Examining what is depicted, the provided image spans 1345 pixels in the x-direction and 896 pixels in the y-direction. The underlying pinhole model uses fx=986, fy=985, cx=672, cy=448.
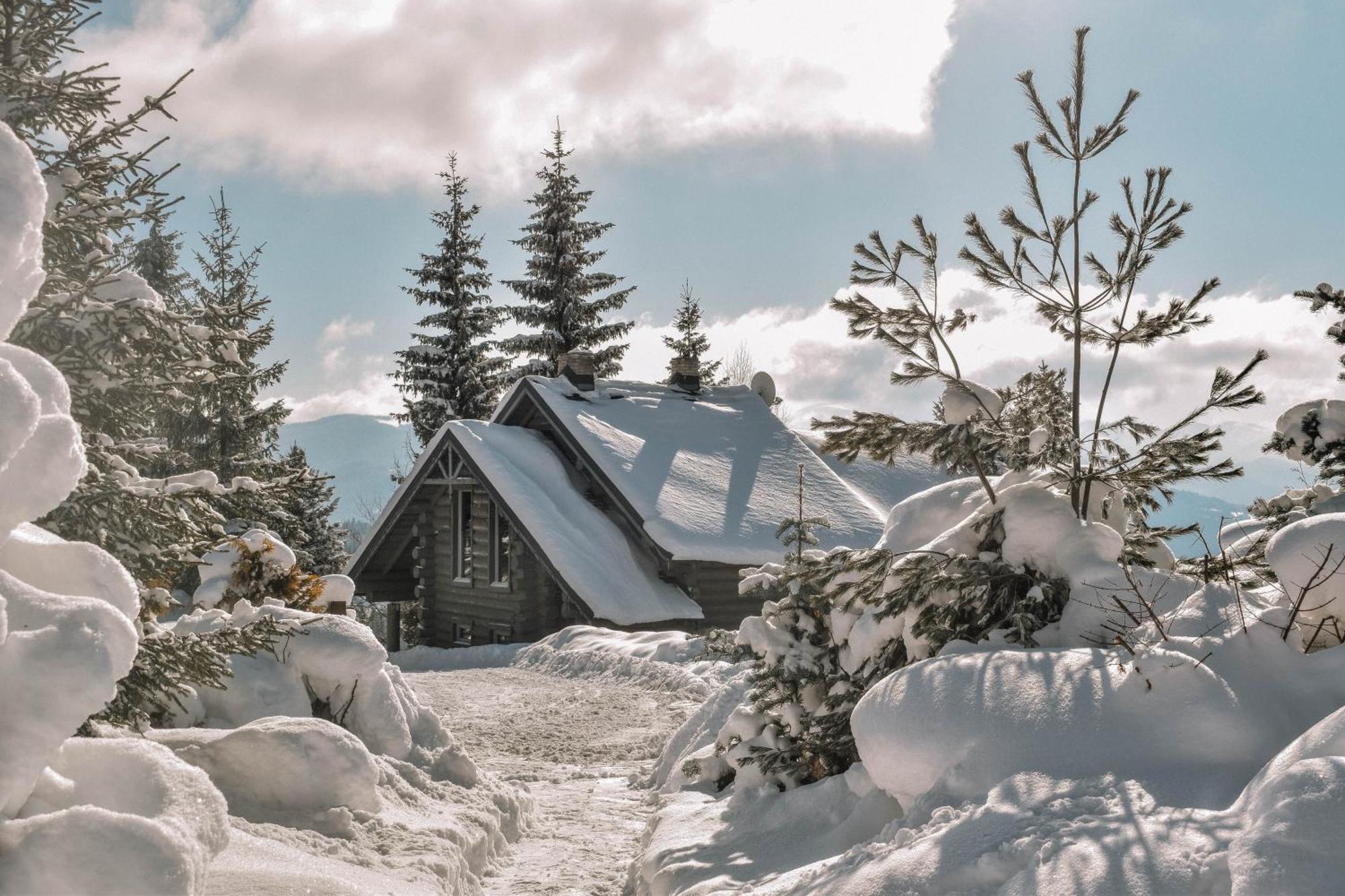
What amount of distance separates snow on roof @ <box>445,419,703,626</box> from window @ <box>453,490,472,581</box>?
1.89 m

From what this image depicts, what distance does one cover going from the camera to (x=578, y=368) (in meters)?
23.5

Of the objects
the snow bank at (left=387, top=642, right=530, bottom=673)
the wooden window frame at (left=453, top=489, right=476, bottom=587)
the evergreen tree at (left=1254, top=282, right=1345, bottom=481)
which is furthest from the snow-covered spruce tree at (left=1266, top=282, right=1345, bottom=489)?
the wooden window frame at (left=453, top=489, right=476, bottom=587)

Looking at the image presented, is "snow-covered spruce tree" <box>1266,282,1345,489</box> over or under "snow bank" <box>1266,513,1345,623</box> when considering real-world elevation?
over

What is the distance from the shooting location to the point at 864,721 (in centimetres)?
476

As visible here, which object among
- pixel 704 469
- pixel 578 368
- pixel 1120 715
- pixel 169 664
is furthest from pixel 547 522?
pixel 1120 715

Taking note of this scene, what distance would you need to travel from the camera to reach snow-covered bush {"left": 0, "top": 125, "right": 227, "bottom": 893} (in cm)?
278

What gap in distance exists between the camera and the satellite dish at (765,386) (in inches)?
1096

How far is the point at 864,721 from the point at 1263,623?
72.8 inches

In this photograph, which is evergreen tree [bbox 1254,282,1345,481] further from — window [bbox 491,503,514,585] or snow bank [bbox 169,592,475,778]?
window [bbox 491,503,514,585]

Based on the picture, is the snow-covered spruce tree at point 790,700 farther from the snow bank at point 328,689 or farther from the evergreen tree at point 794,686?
the snow bank at point 328,689

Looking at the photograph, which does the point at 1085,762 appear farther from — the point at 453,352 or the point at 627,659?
the point at 453,352

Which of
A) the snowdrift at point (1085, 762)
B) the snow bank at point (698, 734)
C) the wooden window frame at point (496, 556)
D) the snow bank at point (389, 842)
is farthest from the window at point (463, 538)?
the snowdrift at point (1085, 762)

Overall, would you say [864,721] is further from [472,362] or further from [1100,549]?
[472,362]

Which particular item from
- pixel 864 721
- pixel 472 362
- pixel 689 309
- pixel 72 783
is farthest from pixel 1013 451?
pixel 689 309
